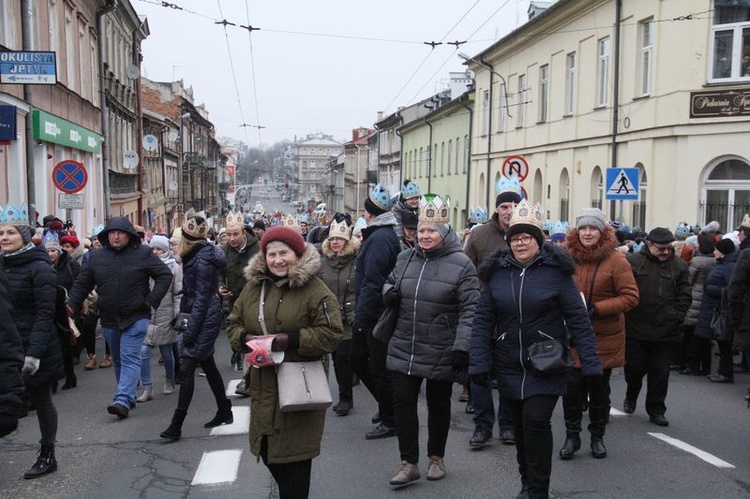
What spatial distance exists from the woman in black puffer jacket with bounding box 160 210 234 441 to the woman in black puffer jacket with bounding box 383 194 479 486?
1.94 m

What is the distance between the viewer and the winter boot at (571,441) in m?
6.88

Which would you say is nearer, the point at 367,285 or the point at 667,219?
the point at 367,285

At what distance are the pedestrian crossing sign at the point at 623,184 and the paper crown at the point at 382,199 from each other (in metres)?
9.92

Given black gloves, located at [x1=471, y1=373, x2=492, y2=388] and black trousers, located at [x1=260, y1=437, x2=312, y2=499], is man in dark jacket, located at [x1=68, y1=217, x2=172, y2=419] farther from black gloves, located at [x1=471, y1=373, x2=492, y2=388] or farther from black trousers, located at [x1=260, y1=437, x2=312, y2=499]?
black gloves, located at [x1=471, y1=373, x2=492, y2=388]

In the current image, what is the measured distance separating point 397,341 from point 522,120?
28005mm

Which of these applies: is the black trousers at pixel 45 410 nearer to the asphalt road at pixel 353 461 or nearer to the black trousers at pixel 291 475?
the asphalt road at pixel 353 461

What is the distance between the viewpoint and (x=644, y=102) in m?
21.8

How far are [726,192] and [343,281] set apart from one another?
45.6 feet

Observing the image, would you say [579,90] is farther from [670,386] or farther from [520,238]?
[520,238]

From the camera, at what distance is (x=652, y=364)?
26.1ft

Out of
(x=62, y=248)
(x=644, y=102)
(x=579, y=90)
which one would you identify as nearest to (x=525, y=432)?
(x=62, y=248)

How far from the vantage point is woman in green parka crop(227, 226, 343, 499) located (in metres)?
4.93

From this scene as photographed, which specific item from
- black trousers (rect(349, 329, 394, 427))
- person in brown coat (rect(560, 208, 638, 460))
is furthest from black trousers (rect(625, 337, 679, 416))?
black trousers (rect(349, 329, 394, 427))

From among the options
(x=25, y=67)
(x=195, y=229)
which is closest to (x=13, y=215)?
(x=195, y=229)
